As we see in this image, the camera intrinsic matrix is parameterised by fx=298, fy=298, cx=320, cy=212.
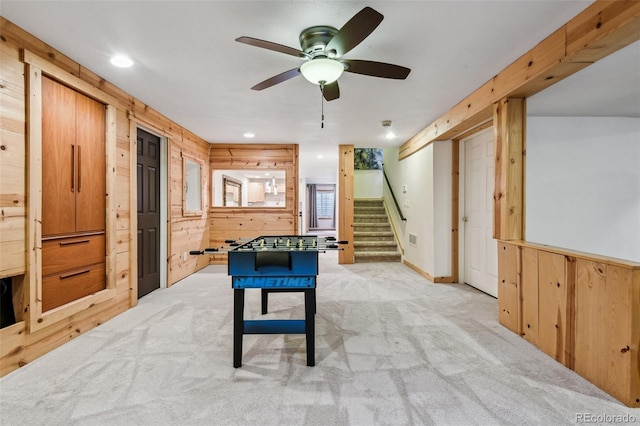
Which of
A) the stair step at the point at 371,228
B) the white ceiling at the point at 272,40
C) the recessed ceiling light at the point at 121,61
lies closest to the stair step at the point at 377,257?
the stair step at the point at 371,228

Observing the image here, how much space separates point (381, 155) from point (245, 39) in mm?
7583

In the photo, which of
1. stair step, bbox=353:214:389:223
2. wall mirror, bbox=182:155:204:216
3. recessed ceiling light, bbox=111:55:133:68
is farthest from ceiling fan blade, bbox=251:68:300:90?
stair step, bbox=353:214:389:223

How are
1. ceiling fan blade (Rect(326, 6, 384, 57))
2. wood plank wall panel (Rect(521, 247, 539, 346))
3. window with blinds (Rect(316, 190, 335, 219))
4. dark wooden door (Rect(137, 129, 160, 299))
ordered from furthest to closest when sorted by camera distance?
window with blinds (Rect(316, 190, 335, 219)) → dark wooden door (Rect(137, 129, 160, 299)) → wood plank wall panel (Rect(521, 247, 539, 346)) → ceiling fan blade (Rect(326, 6, 384, 57))

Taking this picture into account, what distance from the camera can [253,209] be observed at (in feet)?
20.1

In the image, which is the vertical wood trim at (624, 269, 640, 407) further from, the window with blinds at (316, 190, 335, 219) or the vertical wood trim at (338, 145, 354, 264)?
the window with blinds at (316, 190, 335, 219)

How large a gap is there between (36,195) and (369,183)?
24.4 feet

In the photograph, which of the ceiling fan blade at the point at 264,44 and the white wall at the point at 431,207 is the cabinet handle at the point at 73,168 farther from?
the white wall at the point at 431,207

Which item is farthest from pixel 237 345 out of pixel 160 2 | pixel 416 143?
pixel 416 143

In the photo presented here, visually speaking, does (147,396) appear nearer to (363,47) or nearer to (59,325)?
(59,325)

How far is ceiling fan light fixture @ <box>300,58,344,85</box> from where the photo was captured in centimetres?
203

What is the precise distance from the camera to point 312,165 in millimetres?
9016

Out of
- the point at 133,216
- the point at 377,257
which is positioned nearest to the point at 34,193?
the point at 133,216

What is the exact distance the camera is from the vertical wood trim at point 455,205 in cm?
463

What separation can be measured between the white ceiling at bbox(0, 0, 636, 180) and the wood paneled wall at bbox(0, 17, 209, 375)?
0.45 feet
